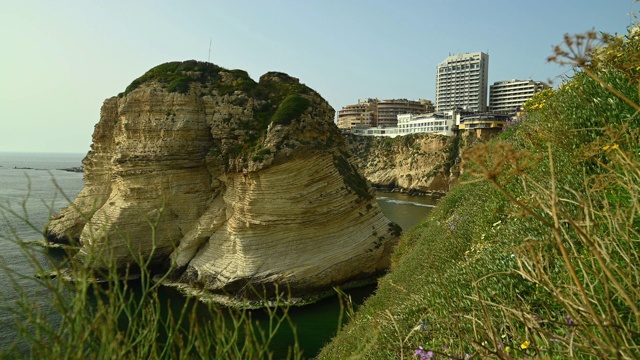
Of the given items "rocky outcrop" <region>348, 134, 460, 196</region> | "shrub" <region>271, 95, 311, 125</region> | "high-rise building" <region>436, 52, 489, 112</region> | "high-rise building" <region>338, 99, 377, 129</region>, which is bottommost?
"rocky outcrop" <region>348, 134, 460, 196</region>

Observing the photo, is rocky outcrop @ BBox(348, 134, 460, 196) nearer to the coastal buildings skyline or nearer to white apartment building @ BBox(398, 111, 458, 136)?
white apartment building @ BBox(398, 111, 458, 136)

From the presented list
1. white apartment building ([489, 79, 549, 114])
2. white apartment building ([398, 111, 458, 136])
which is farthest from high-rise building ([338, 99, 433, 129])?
white apartment building ([398, 111, 458, 136])

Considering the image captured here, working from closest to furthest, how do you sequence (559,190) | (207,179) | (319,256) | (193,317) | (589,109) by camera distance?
(193,317), (559,190), (589,109), (319,256), (207,179)

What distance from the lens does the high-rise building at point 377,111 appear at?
98.9 meters

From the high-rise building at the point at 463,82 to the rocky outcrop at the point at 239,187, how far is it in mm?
79565

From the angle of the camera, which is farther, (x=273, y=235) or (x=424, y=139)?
(x=424, y=139)

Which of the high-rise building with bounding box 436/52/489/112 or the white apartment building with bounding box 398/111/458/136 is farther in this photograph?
the high-rise building with bounding box 436/52/489/112

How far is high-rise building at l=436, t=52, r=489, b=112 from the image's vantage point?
98875 mm

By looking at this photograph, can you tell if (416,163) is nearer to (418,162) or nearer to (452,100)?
(418,162)

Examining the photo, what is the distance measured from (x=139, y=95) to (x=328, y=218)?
12.9 m

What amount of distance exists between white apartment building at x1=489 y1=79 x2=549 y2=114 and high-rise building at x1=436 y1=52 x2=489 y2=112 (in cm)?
346

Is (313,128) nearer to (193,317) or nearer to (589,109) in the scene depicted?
(589,109)

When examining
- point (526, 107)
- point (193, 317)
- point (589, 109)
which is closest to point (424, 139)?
point (526, 107)

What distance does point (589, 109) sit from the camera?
5469mm
